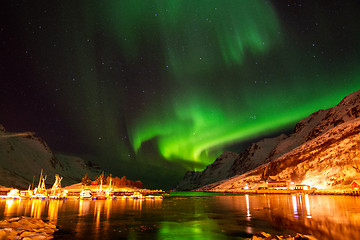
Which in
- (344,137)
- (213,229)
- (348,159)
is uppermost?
(344,137)

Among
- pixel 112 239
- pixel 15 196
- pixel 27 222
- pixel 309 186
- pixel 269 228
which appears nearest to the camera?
pixel 112 239

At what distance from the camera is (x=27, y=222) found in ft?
92.1

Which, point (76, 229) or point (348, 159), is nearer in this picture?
point (76, 229)

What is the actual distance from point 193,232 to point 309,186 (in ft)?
489

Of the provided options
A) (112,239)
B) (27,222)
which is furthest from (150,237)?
(27,222)

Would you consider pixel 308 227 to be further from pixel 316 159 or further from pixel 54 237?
pixel 316 159

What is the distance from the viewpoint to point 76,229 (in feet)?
96.1

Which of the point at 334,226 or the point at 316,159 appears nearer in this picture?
the point at 334,226

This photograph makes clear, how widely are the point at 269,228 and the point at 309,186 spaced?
142914mm

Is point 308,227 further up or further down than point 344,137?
further down

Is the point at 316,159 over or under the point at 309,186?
over

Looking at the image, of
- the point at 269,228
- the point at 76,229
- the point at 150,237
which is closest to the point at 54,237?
the point at 76,229

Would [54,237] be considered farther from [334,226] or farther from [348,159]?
[348,159]

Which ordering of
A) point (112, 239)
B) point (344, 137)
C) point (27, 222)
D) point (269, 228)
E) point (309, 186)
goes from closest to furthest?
point (112, 239)
point (27, 222)
point (269, 228)
point (309, 186)
point (344, 137)
